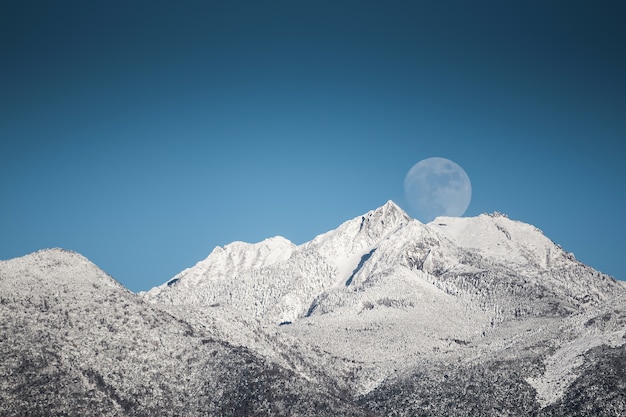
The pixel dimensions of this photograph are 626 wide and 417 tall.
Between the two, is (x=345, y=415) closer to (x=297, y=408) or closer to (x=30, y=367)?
(x=297, y=408)

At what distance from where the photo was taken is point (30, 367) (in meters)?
192

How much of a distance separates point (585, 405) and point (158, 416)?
124668 mm

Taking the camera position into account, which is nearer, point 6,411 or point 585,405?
point 6,411

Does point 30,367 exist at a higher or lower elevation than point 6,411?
higher

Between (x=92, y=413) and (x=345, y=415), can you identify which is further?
(x=345, y=415)

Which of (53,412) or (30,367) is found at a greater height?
(30,367)

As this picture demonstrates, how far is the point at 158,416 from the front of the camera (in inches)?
7702

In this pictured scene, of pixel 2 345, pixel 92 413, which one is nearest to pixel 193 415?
pixel 92 413

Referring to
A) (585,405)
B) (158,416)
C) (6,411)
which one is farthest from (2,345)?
(585,405)

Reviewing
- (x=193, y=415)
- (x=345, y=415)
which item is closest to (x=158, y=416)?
(x=193, y=415)

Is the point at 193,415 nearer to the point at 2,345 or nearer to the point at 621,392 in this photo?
the point at 2,345

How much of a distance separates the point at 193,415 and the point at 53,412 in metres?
39.8

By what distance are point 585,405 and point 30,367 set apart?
161m

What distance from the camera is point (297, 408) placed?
19825 cm
